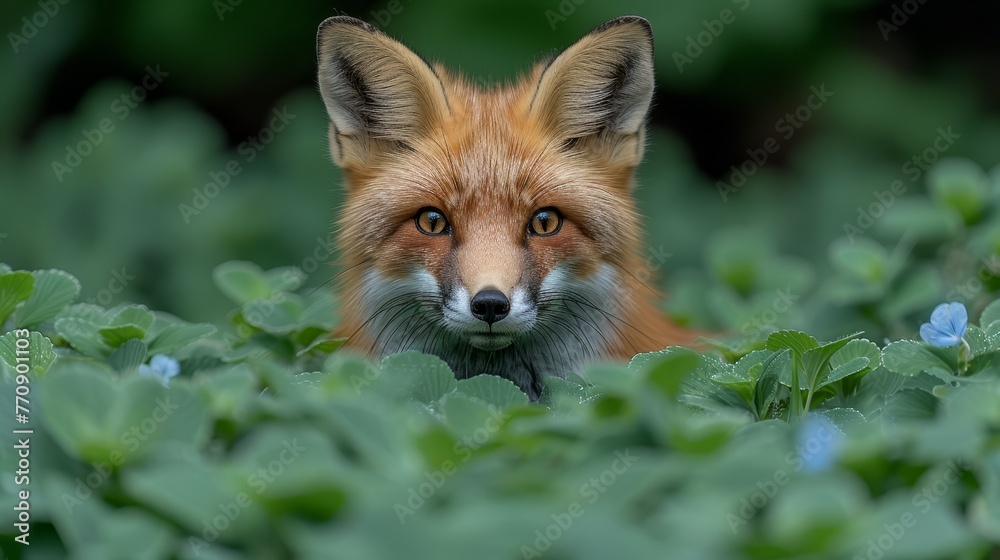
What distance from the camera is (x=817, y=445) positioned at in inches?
67.0

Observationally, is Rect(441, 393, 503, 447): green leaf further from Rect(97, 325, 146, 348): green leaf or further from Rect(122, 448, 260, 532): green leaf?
Rect(97, 325, 146, 348): green leaf

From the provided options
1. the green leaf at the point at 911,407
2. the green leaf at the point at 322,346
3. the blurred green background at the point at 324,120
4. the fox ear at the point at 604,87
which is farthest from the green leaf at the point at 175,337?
the blurred green background at the point at 324,120

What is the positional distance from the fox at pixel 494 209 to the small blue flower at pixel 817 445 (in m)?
1.37

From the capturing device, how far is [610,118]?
3.82m

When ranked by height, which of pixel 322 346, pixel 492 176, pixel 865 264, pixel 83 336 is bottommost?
pixel 322 346

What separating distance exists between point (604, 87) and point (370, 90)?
0.78 meters

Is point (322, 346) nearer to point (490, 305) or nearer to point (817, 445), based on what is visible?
point (490, 305)

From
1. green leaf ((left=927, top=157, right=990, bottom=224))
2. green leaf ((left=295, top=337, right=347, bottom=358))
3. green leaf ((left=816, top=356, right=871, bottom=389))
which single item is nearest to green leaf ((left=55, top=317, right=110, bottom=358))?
green leaf ((left=295, top=337, right=347, bottom=358))

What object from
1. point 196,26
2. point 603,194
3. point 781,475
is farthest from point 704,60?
point 781,475

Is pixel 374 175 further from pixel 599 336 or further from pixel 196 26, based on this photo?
pixel 196 26

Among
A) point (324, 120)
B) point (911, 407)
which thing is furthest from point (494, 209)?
point (324, 120)

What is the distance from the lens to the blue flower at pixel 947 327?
2146 mm

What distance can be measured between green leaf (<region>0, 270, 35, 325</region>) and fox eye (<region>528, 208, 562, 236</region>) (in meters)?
1.49

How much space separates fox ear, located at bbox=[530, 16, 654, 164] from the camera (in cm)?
356
